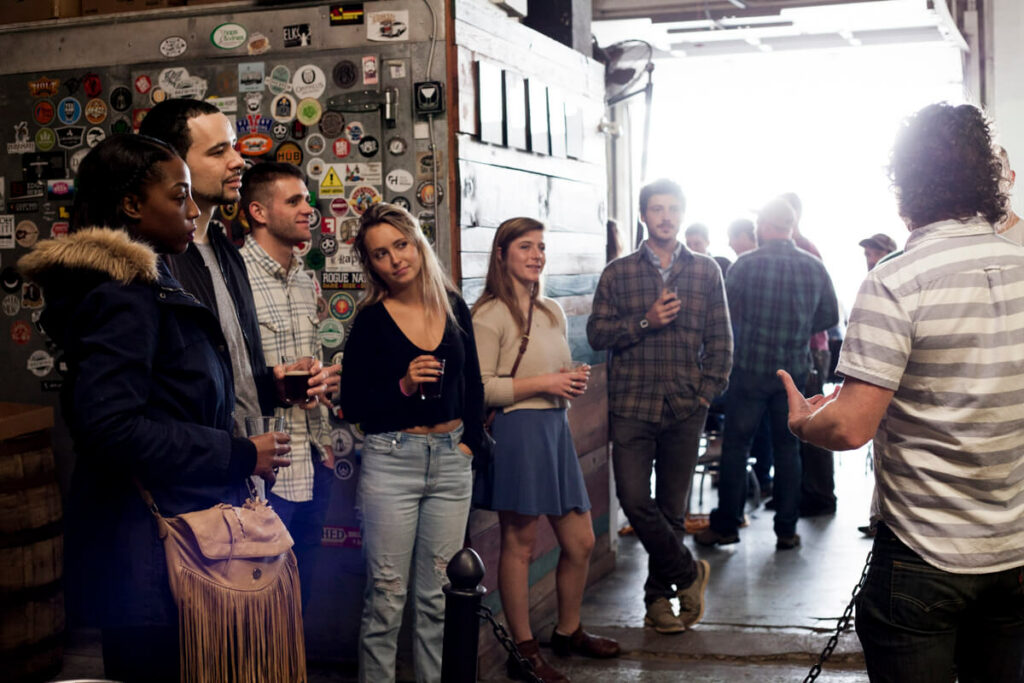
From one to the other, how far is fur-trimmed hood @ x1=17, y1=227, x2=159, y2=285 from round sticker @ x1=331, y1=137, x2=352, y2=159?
6.55 ft

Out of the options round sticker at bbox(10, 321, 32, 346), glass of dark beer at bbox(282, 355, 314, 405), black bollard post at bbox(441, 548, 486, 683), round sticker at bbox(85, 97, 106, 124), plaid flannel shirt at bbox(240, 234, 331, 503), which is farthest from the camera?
round sticker at bbox(10, 321, 32, 346)

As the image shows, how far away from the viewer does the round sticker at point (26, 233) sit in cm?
455

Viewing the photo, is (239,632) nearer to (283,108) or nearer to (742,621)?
(283,108)

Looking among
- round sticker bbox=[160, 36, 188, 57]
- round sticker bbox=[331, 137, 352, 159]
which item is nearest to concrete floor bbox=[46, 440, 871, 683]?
round sticker bbox=[331, 137, 352, 159]

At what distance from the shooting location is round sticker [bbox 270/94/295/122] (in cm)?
414

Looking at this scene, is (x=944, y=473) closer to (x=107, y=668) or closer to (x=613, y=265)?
(x=107, y=668)

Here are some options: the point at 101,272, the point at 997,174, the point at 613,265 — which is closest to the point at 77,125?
the point at 613,265

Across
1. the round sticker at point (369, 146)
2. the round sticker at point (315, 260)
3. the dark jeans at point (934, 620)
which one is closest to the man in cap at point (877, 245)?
the round sticker at point (369, 146)

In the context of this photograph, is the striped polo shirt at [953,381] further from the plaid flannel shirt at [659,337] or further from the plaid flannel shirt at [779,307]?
the plaid flannel shirt at [779,307]

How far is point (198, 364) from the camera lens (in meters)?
2.27

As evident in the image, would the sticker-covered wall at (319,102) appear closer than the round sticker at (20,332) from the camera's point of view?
Yes

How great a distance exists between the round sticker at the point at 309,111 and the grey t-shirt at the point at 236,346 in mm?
1187

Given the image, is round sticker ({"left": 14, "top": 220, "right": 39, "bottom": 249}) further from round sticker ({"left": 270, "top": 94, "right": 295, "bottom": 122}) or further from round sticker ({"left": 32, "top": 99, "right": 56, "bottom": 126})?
round sticker ({"left": 270, "top": 94, "right": 295, "bottom": 122})

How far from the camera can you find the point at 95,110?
437 centimetres
